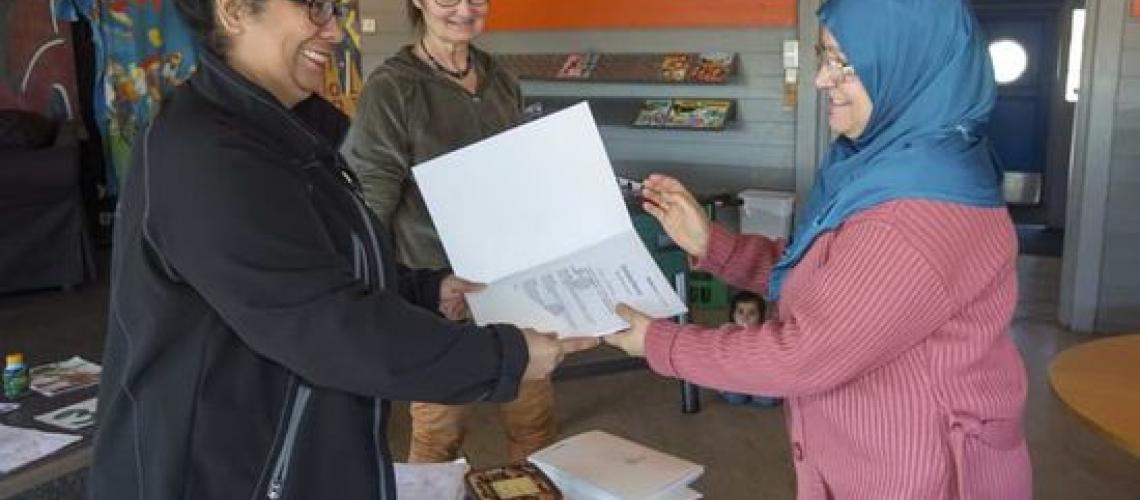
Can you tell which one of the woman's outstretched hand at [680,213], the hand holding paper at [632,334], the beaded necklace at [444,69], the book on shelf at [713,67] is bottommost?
the hand holding paper at [632,334]

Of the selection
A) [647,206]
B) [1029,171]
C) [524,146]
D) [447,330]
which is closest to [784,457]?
[647,206]

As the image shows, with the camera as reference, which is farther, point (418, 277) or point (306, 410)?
point (418, 277)

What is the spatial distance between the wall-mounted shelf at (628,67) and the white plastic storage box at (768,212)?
565 millimetres

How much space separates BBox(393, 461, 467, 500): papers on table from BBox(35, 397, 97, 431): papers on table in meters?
0.55

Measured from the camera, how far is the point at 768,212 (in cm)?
466

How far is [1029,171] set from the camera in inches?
254

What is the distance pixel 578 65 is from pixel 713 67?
2.25ft

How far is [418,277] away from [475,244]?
10cm

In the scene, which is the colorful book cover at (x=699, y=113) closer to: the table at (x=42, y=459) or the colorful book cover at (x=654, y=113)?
the colorful book cover at (x=654, y=113)

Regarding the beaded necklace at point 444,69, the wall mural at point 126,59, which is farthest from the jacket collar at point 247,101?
the wall mural at point 126,59

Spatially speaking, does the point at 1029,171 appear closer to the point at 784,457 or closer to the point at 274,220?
the point at 784,457

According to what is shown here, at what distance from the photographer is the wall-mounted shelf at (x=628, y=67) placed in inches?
189

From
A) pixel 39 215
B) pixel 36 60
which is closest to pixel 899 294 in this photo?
pixel 39 215

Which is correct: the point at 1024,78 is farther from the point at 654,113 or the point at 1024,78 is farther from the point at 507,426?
the point at 507,426
